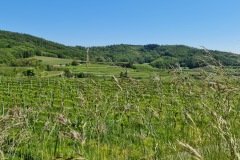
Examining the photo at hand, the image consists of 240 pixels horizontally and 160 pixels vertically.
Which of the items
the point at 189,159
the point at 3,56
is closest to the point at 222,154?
the point at 189,159

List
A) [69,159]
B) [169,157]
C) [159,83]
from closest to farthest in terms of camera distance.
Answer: [69,159], [169,157], [159,83]

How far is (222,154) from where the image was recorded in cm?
274

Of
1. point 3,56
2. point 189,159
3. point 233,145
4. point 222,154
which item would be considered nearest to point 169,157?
point 189,159

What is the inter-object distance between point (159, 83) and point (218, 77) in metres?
0.66

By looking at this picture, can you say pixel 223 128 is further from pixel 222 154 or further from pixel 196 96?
pixel 196 96

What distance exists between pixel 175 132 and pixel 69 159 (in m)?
2.51

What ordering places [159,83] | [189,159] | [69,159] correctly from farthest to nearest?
[159,83], [189,159], [69,159]

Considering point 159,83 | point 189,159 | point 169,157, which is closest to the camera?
point 189,159

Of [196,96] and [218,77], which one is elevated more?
[218,77]

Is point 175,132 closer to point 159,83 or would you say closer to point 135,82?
point 159,83

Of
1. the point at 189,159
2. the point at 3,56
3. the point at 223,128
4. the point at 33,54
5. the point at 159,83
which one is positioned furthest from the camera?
the point at 33,54

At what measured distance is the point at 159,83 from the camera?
12.1 feet

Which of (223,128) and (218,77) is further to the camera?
(218,77)

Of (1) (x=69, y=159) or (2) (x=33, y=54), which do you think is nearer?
(1) (x=69, y=159)
